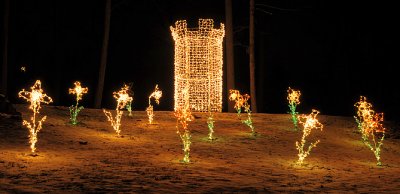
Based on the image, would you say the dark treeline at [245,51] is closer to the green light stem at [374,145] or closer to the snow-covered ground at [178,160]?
the green light stem at [374,145]

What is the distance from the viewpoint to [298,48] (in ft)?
115

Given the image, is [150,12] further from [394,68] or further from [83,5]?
[394,68]

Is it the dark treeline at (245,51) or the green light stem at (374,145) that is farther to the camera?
the dark treeline at (245,51)

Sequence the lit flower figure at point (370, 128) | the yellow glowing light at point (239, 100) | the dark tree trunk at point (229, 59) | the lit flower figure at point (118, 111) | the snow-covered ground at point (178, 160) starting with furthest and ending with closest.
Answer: the dark tree trunk at point (229, 59) → the yellow glowing light at point (239, 100) → the lit flower figure at point (118, 111) → the lit flower figure at point (370, 128) → the snow-covered ground at point (178, 160)

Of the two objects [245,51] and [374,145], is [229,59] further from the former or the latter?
[245,51]

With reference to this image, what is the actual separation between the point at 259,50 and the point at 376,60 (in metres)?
9.64

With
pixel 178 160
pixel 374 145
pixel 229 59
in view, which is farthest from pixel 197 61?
pixel 178 160

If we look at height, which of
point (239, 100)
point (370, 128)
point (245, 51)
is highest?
point (245, 51)

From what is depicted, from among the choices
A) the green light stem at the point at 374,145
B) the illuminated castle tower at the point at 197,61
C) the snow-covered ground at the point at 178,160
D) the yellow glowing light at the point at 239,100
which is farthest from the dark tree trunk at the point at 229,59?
the green light stem at the point at 374,145

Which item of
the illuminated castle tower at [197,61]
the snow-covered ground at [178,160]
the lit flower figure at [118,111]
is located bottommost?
the snow-covered ground at [178,160]

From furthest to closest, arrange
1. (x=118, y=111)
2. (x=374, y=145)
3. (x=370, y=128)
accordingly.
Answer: (x=370, y=128)
(x=374, y=145)
(x=118, y=111)

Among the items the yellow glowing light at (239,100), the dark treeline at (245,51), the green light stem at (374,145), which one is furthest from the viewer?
the dark treeline at (245,51)

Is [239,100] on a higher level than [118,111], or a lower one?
higher

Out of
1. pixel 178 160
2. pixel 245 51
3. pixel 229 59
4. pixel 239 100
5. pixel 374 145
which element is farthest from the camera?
pixel 245 51
